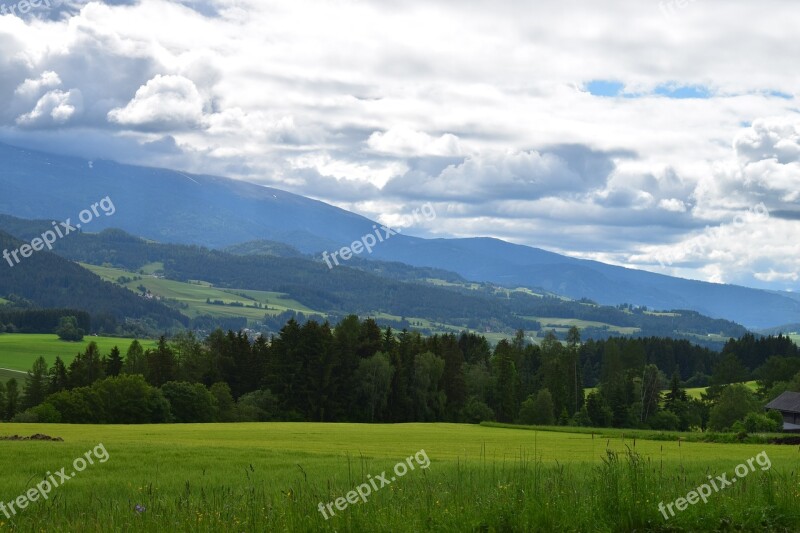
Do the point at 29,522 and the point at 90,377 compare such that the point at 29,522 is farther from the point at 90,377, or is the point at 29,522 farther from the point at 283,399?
the point at 90,377

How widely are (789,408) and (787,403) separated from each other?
1686 mm

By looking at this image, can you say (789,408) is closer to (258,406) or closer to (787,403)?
(787,403)

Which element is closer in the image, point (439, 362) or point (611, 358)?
point (439, 362)

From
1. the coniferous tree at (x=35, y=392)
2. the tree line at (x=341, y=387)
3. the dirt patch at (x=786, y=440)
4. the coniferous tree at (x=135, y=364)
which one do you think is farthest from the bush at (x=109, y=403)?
the dirt patch at (x=786, y=440)

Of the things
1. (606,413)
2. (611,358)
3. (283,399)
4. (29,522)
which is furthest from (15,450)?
(611,358)

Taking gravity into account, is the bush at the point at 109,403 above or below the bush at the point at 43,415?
above

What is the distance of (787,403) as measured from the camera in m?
105

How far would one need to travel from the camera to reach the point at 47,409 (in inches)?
3157

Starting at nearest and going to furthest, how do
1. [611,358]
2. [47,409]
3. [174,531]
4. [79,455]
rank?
[174,531]
[79,455]
[47,409]
[611,358]

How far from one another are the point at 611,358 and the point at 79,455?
375 feet

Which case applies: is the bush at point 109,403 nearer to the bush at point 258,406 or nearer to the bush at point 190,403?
the bush at point 190,403

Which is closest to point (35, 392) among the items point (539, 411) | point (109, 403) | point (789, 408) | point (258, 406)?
point (109, 403)

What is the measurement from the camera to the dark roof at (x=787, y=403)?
102850 mm

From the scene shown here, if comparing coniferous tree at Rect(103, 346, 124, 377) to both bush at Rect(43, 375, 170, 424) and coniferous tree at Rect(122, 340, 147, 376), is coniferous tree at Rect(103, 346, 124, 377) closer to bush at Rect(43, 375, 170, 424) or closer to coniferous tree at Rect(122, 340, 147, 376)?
coniferous tree at Rect(122, 340, 147, 376)
